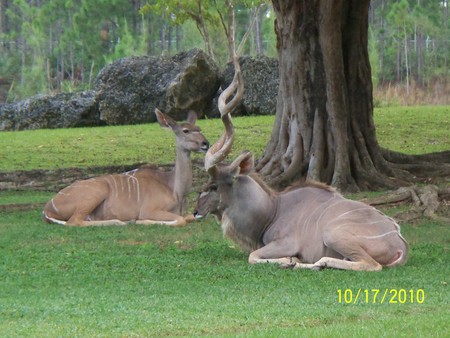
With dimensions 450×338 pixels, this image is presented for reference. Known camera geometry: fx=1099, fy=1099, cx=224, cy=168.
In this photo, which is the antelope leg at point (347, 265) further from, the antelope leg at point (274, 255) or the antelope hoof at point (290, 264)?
the antelope leg at point (274, 255)

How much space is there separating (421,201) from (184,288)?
4440 mm

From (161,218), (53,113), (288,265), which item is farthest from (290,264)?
(53,113)

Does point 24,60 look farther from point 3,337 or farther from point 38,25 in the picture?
point 3,337

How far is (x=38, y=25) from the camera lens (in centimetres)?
4769

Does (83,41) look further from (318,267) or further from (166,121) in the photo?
(318,267)

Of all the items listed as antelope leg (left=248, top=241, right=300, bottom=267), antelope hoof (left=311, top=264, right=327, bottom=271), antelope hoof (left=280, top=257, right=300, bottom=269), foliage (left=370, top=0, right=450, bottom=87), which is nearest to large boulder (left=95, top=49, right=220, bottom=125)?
antelope leg (left=248, top=241, right=300, bottom=267)

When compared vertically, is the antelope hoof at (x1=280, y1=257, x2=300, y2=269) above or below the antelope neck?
below

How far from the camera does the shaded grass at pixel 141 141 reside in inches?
682

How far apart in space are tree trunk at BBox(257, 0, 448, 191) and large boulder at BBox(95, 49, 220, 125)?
860 cm

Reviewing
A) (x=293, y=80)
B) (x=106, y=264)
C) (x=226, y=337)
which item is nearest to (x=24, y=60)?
(x=293, y=80)

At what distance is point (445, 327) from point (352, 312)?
2.44 feet

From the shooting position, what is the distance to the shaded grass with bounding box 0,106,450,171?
56.8 feet

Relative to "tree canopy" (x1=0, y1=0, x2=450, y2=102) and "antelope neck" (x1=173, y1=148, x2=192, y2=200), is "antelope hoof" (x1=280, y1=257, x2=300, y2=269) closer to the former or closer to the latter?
"antelope neck" (x1=173, y1=148, x2=192, y2=200)
